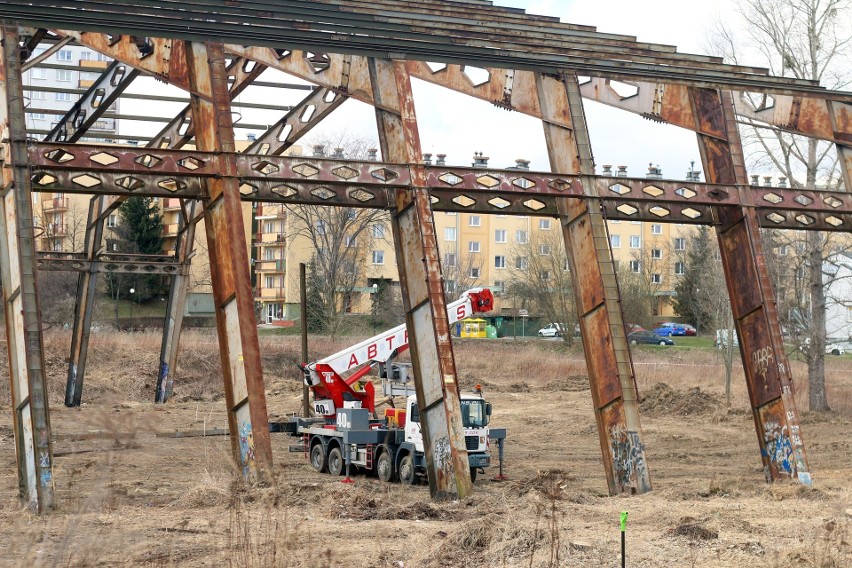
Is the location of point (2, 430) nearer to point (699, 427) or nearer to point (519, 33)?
point (519, 33)

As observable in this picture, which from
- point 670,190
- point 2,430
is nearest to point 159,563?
point 670,190

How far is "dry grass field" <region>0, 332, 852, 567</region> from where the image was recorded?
396 inches

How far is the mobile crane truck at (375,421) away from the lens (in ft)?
67.4

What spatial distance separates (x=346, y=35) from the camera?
18.1 metres

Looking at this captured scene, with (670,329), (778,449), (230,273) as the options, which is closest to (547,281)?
(670,329)

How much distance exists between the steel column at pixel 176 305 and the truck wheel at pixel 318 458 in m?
13.7

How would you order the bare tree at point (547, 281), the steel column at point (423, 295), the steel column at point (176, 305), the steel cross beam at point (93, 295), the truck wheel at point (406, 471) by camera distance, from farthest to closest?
the bare tree at point (547, 281) → the steel column at point (176, 305) → the steel cross beam at point (93, 295) → the truck wheel at point (406, 471) → the steel column at point (423, 295)

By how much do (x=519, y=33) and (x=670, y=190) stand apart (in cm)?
410

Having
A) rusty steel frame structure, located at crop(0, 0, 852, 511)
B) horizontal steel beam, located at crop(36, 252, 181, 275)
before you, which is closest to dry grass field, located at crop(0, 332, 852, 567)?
rusty steel frame structure, located at crop(0, 0, 852, 511)

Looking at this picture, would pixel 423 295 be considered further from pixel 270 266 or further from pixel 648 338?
pixel 270 266

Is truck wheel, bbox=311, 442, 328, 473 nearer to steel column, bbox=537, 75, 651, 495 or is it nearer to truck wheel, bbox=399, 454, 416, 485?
truck wheel, bbox=399, 454, 416, 485

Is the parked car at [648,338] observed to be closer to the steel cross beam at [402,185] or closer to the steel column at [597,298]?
the steel cross beam at [402,185]

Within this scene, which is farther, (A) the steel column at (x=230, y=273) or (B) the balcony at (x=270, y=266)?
(B) the balcony at (x=270, y=266)

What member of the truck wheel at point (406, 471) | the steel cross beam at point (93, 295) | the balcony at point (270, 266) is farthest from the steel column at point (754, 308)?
the balcony at point (270, 266)
